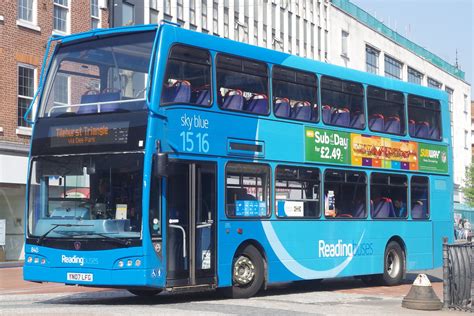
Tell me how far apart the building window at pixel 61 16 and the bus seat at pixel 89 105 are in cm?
1737

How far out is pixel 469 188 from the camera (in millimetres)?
76438

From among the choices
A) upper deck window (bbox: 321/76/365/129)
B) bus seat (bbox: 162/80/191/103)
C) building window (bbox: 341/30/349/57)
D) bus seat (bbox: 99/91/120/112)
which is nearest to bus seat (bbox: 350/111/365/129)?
upper deck window (bbox: 321/76/365/129)

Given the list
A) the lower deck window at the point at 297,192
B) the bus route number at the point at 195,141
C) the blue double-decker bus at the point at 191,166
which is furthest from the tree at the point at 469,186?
the bus route number at the point at 195,141

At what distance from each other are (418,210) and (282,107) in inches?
214

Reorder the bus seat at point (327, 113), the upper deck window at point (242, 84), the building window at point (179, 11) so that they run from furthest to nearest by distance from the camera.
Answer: the building window at point (179, 11), the bus seat at point (327, 113), the upper deck window at point (242, 84)

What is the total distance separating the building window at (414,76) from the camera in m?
67.0

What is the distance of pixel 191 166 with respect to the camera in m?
14.4

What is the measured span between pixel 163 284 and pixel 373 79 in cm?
765

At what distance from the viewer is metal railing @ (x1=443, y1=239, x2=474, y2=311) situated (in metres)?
14.3

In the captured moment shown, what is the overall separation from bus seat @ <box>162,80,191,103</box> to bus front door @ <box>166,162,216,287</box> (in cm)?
100

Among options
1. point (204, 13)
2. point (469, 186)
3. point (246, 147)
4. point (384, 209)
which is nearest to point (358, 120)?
point (384, 209)

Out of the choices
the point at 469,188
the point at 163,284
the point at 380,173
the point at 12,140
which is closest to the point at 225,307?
the point at 163,284

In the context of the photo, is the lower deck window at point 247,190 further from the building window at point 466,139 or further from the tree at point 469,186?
the building window at point 466,139

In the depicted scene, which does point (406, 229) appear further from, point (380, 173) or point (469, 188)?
point (469, 188)
